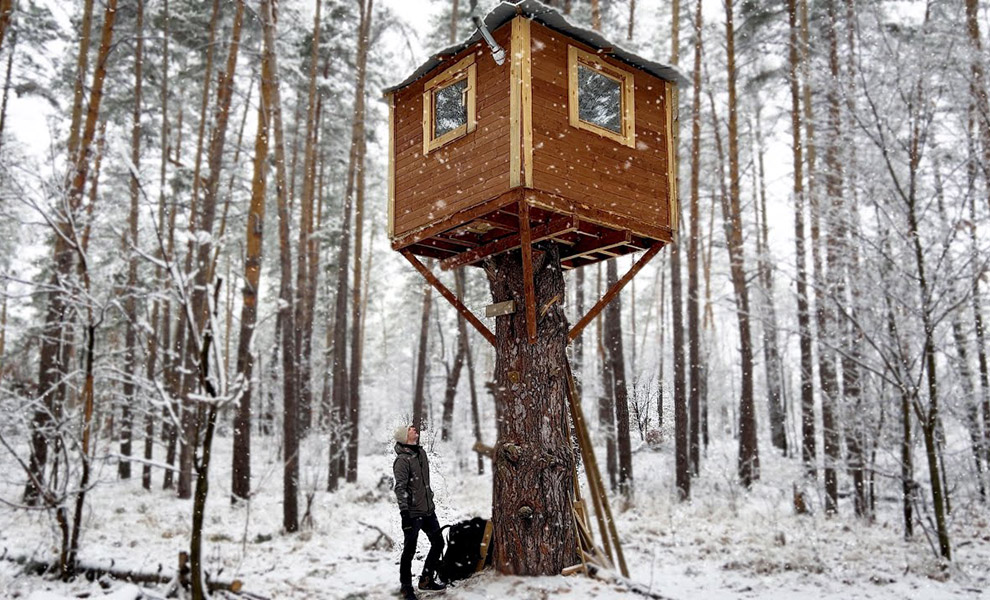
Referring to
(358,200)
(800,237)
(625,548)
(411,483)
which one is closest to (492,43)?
(411,483)

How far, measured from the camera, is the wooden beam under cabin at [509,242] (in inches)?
285

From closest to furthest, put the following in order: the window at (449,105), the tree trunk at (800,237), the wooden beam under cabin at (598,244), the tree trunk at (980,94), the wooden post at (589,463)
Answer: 1. the window at (449,105)
2. the wooden post at (589,463)
3. the wooden beam under cabin at (598,244)
4. the tree trunk at (980,94)
5. the tree trunk at (800,237)

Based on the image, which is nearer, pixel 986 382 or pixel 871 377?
pixel 871 377

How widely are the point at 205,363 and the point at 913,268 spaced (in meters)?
8.66

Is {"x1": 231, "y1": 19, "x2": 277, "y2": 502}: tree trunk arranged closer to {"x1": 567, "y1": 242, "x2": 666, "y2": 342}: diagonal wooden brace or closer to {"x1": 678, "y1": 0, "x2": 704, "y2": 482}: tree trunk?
{"x1": 567, "y1": 242, "x2": 666, "y2": 342}: diagonal wooden brace

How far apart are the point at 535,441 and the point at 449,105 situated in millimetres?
4224

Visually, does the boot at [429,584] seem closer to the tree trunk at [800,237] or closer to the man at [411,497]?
the man at [411,497]

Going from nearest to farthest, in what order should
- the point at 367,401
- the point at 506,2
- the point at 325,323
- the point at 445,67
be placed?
the point at 506,2 < the point at 445,67 < the point at 325,323 < the point at 367,401

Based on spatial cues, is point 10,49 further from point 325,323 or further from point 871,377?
point 871,377

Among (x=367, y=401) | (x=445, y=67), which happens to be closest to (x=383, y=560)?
(x=445, y=67)

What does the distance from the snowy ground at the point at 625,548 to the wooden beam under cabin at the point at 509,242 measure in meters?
3.72

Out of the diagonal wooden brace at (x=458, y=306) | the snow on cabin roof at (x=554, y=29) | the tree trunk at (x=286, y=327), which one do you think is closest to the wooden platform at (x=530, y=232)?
the diagonal wooden brace at (x=458, y=306)

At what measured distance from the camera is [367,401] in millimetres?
39281

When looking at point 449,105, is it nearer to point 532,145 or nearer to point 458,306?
point 532,145
